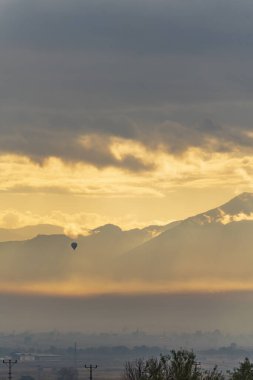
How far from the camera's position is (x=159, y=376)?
7810 inches

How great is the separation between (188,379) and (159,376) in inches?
176

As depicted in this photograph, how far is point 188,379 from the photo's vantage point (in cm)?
19988
